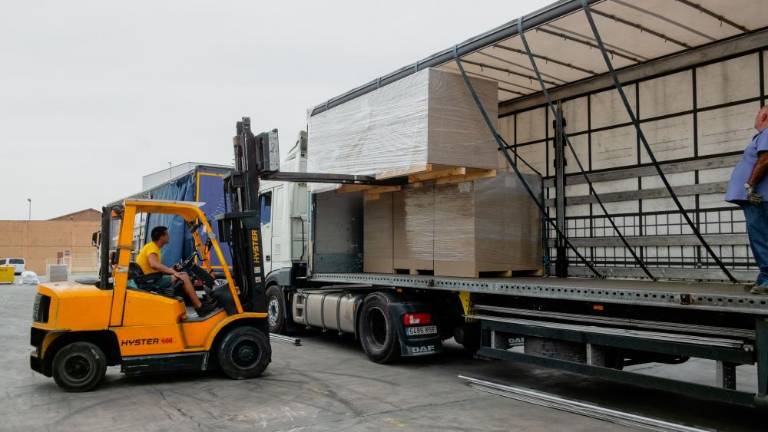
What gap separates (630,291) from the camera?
16.7 ft

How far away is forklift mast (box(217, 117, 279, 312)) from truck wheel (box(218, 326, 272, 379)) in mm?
350

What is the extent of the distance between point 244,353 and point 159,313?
Answer: 3.44ft

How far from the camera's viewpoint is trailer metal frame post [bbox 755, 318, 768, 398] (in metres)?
4.31

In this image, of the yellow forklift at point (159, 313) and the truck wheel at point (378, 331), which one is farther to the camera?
the truck wheel at point (378, 331)

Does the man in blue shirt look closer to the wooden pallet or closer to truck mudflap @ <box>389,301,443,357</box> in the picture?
the wooden pallet

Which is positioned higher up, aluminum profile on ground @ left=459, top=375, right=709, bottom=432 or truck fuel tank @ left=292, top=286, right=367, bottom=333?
truck fuel tank @ left=292, top=286, right=367, bottom=333

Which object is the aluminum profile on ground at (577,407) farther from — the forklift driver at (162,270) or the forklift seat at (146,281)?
the forklift seat at (146,281)

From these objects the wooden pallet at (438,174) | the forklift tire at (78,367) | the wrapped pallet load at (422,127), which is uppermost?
the wrapped pallet load at (422,127)

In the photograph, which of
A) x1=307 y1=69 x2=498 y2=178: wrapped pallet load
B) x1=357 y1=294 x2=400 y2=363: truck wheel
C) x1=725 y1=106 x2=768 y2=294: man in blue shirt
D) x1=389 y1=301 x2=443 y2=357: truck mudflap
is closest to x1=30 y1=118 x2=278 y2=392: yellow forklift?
x1=307 y1=69 x2=498 y2=178: wrapped pallet load

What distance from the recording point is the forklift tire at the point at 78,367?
21.5ft

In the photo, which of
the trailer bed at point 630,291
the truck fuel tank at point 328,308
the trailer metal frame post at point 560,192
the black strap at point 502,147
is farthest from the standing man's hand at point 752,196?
the truck fuel tank at point 328,308

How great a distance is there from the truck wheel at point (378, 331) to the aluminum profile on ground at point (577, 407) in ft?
3.90

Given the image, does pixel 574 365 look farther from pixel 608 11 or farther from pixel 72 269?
pixel 72 269

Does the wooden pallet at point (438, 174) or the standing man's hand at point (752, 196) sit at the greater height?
the wooden pallet at point (438, 174)
